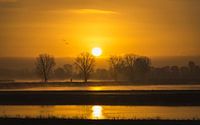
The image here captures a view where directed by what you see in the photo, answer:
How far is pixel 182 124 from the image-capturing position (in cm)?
2905

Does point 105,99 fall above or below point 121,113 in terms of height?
above

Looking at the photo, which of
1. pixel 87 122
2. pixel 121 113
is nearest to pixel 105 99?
pixel 121 113

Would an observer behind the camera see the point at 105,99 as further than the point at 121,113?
Yes

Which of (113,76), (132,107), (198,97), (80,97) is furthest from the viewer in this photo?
(113,76)

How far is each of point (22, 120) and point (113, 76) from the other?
382ft

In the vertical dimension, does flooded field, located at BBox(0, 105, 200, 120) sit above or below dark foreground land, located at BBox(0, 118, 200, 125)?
below

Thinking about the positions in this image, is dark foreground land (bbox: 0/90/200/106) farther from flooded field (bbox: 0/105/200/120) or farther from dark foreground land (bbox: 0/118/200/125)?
dark foreground land (bbox: 0/118/200/125)

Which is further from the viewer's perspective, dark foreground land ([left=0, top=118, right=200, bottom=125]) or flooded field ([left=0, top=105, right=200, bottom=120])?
flooded field ([left=0, top=105, right=200, bottom=120])

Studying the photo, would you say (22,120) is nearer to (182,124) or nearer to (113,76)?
(182,124)

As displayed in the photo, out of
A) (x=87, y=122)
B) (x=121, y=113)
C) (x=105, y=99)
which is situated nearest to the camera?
(x=87, y=122)

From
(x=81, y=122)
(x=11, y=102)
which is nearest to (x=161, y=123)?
(x=81, y=122)

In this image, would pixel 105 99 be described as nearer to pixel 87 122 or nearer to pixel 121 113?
pixel 121 113

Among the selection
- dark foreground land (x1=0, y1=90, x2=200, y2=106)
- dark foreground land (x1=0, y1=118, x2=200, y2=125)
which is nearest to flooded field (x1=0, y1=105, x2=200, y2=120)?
dark foreground land (x1=0, y1=118, x2=200, y2=125)

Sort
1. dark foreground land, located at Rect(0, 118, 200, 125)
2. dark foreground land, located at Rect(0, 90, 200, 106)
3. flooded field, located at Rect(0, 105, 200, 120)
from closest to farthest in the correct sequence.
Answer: dark foreground land, located at Rect(0, 118, 200, 125)
flooded field, located at Rect(0, 105, 200, 120)
dark foreground land, located at Rect(0, 90, 200, 106)
